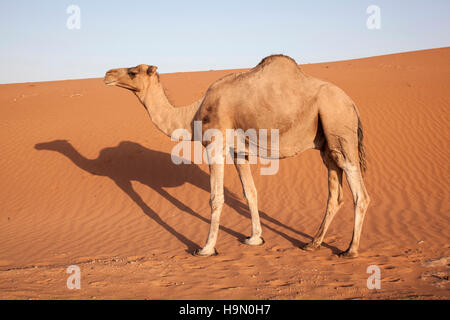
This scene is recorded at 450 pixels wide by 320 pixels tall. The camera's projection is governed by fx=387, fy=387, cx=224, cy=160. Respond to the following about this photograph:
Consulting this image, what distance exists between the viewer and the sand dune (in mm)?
4848

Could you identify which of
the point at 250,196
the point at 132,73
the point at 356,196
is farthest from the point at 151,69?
the point at 356,196

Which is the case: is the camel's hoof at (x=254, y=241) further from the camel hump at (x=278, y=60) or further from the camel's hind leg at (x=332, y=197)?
the camel hump at (x=278, y=60)

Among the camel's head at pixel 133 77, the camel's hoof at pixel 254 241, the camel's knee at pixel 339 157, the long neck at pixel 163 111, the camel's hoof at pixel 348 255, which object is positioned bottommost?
the camel's hoof at pixel 254 241

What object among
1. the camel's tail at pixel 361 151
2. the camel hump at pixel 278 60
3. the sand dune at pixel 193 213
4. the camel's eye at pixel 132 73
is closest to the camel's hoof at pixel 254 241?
the sand dune at pixel 193 213

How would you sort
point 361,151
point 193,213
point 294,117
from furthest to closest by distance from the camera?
1. point 193,213
2. point 361,151
3. point 294,117

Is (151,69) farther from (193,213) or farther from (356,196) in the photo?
(193,213)

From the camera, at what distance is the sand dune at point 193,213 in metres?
4.85

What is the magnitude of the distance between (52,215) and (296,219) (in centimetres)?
619

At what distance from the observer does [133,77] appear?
263 inches

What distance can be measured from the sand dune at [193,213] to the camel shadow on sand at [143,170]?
0.06m

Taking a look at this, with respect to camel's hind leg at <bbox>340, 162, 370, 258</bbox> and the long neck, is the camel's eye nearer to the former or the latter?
the long neck

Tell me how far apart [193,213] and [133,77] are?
4037mm
